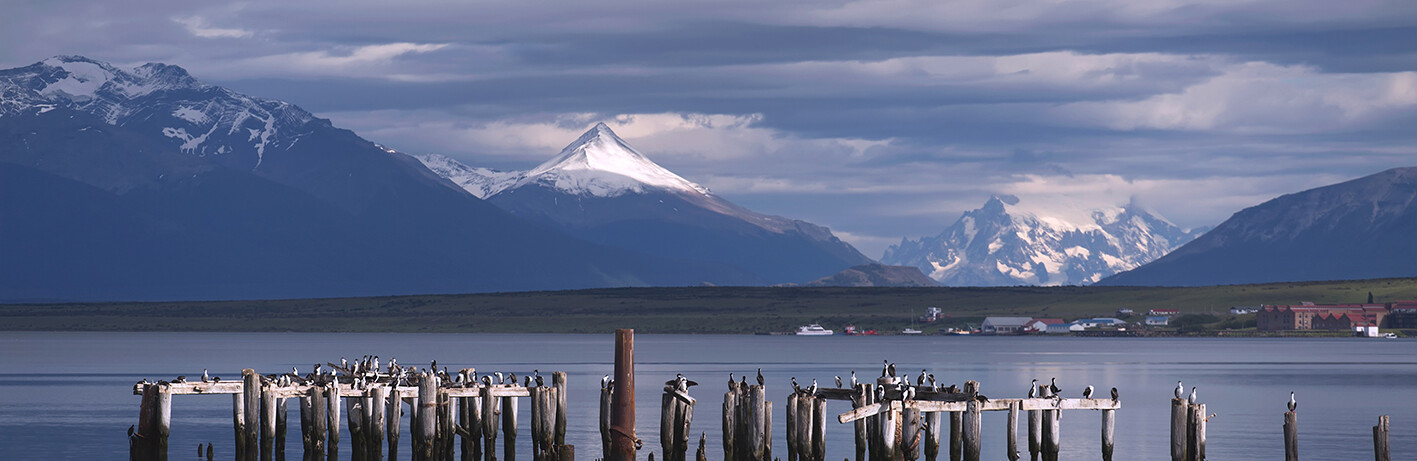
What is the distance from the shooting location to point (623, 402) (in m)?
45.7

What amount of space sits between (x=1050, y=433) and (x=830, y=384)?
57.8m

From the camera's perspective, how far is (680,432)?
5034cm

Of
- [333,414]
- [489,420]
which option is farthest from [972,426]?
[333,414]

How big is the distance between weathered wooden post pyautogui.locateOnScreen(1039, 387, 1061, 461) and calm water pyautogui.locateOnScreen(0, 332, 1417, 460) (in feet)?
40.0

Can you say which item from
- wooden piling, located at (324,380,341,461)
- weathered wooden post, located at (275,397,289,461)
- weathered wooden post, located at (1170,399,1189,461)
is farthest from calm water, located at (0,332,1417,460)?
weathered wooden post, located at (1170,399,1189,461)

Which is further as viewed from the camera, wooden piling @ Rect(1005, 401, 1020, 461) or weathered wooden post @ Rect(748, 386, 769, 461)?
weathered wooden post @ Rect(748, 386, 769, 461)

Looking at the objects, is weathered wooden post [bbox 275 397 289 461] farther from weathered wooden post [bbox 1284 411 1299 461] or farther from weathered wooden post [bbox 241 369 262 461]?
weathered wooden post [bbox 1284 411 1299 461]

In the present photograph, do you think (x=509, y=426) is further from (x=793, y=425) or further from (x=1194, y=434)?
(x=1194, y=434)

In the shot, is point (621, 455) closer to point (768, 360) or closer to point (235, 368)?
point (235, 368)

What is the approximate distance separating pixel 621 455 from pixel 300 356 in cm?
12345

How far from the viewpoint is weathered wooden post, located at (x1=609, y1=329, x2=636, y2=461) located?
44.6 m

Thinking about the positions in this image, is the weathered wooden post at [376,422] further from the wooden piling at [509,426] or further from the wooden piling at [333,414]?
the wooden piling at [509,426]

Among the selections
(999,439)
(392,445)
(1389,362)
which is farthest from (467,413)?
(1389,362)

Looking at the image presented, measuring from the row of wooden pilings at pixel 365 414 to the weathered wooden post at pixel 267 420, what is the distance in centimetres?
3
